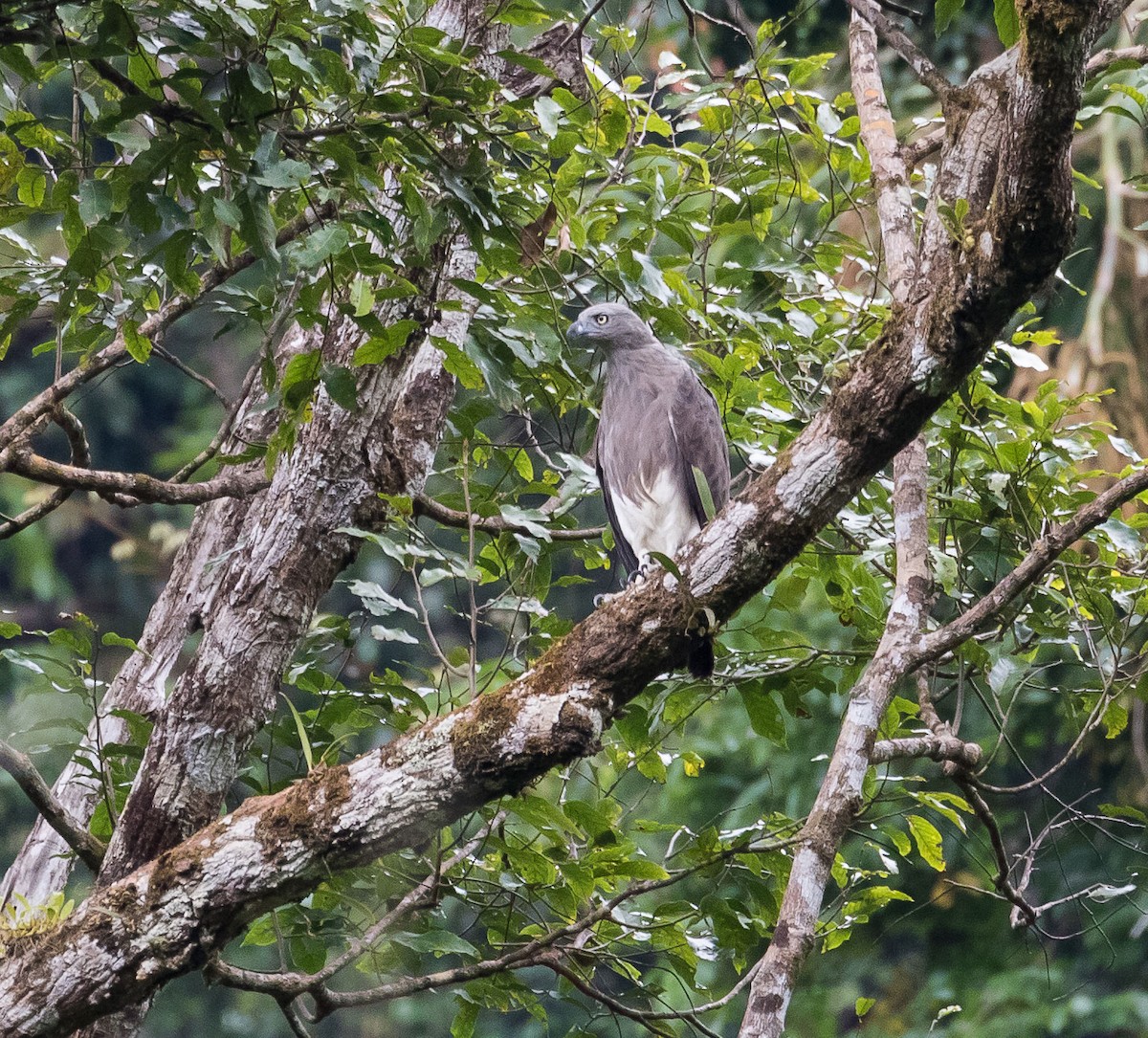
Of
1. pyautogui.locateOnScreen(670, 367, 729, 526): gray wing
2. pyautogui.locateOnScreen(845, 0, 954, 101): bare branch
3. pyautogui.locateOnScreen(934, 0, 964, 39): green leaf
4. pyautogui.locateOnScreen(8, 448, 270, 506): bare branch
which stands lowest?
pyautogui.locateOnScreen(670, 367, 729, 526): gray wing

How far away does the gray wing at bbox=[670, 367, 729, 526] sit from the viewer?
4.18 metres

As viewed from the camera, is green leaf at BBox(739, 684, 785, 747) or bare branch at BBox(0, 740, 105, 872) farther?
green leaf at BBox(739, 684, 785, 747)

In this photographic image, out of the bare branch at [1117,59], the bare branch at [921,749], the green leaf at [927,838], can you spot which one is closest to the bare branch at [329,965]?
the bare branch at [921,749]

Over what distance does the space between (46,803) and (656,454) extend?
7.61 feet

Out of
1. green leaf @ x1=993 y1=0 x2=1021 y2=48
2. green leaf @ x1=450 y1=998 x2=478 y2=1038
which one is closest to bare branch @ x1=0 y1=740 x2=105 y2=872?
green leaf @ x1=450 y1=998 x2=478 y2=1038

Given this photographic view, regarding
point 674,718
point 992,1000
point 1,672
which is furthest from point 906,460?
point 1,672

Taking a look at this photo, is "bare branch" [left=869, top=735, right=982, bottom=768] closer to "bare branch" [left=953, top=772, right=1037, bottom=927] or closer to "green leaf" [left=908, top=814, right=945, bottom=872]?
"bare branch" [left=953, top=772, right=1037, bottom=927]

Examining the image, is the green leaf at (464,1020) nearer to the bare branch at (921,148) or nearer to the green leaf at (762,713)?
the green leaf at (762,713)

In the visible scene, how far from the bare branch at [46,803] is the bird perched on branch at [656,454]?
6.34 feet

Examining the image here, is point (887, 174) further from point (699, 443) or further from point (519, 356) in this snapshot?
point (699, 443)

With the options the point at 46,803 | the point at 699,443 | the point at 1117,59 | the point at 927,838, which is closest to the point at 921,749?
the point at 927,838

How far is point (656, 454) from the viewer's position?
4.29 m

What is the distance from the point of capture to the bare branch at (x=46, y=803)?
255 cm

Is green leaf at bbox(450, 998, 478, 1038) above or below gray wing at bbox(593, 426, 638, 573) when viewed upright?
below
